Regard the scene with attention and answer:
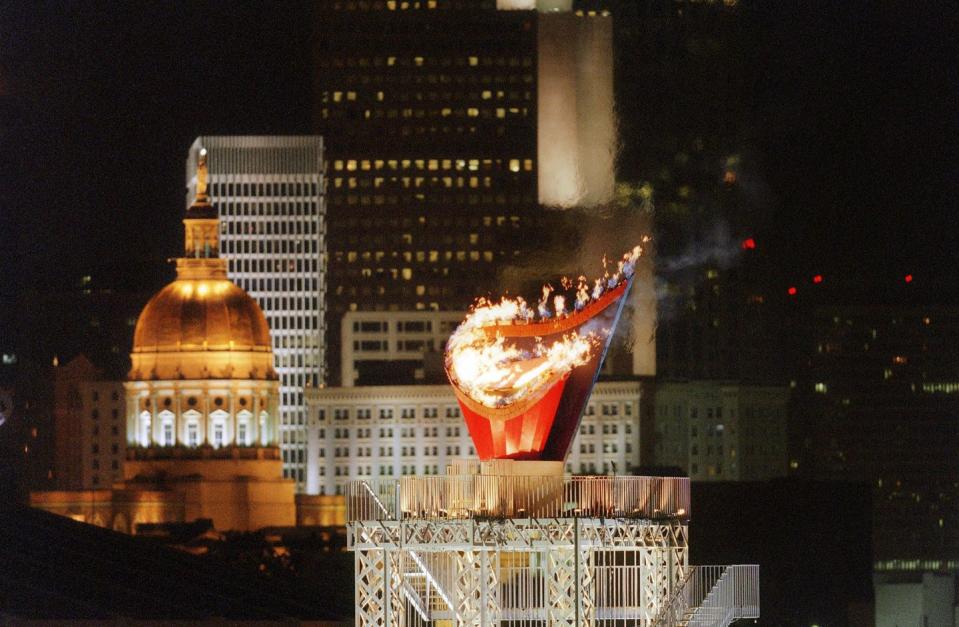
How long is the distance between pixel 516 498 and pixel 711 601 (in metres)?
7.25

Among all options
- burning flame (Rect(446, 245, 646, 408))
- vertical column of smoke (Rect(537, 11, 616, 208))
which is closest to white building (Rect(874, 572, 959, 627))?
vertical column of smoke (Rect(537, 11, 616, 208))

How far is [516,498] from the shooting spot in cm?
8738

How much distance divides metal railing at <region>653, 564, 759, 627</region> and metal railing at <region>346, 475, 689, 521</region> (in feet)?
7.71

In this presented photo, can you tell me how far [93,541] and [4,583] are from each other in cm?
2488

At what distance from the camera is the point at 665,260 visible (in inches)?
7269

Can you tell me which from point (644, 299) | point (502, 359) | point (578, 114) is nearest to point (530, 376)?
point (502, 359)

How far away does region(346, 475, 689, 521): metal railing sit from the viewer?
87.3m

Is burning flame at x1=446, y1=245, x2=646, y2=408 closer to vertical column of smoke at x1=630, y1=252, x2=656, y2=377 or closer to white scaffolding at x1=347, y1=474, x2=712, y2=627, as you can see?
white scaffolding at x1=347, y1=474, x2=712, y2=627

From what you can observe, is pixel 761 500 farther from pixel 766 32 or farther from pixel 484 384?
pixel 484 384

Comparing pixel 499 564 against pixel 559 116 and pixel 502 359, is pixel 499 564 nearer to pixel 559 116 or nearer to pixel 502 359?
pixel 502 359

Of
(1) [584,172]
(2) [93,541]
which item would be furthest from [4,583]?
(1) [584,172]

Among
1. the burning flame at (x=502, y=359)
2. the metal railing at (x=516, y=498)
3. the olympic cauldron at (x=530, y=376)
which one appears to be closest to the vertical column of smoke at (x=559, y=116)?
the olympic cauldron at (x=530, y=376)

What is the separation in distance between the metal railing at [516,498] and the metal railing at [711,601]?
2349 millimetres

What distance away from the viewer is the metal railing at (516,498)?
87312mm
